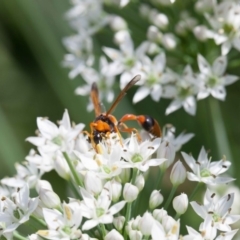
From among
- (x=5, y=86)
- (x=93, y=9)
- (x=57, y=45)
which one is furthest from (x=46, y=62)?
(x=93, y=9)

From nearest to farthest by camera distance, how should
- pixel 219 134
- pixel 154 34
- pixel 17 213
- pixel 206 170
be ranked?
pixel 17 213
pixel 206 170
pixel 154 34
pixel 219 134

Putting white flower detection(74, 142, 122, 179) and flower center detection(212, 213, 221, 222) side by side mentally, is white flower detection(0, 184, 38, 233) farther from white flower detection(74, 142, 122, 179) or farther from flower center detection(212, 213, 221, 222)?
flower center detection(212, 213, 221, 222)

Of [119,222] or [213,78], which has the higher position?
[213,78]

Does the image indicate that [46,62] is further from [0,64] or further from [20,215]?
[20,215]

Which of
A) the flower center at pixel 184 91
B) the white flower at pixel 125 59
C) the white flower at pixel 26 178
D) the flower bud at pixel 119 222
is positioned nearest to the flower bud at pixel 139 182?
the flower bud at pixel 119 222

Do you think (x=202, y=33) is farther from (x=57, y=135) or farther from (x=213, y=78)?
(x=57, y=135)

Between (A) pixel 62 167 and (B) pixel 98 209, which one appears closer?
(B) pixel 98 209

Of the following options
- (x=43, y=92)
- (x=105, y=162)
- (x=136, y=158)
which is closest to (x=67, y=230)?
(x=105, y=162)

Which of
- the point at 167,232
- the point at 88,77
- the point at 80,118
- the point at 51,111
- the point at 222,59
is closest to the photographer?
the point at 167,232
